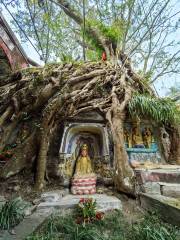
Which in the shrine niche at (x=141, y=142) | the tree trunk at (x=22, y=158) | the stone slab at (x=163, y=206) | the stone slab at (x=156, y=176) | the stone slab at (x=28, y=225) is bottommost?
the stone slab at (x=28, y=225)

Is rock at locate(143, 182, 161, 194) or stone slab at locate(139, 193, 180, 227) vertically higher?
rock at locate(143, 182, 161, 194)

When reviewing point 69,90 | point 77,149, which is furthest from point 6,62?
point 77,149

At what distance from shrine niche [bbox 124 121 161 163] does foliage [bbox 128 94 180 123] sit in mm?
374

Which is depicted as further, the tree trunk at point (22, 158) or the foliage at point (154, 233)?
the tree trunk at point (22, 158)

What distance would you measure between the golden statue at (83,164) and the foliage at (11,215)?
1709 mm

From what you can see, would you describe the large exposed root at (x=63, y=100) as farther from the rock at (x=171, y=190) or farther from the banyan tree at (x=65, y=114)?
the rock at (x=171, y=190)

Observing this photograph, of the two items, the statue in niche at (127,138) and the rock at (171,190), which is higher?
the statue in niche at (127,138)

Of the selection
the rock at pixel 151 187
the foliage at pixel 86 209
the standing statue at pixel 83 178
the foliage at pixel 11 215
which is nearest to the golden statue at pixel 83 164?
the standing statue at pixel 83 178

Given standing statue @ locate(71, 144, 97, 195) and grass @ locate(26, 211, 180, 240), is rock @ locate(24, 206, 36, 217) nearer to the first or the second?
grass @ locate(26, 211, 180, 240)

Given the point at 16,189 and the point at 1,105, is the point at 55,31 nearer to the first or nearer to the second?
the point at 1,105

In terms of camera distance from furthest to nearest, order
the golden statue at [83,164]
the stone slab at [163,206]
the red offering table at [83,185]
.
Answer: the golden statue at [83,164], the red offering table at [83,185], the stone slab at [163,206]

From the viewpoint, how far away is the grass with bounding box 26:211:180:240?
2.10m

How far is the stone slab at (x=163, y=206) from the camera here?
2410mm

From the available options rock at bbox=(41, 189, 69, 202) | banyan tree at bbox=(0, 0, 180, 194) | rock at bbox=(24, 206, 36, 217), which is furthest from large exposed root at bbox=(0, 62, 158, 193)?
rock at bbox=(24, 206, 36, 217)
